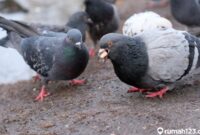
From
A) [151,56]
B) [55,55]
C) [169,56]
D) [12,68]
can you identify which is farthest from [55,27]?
[169,56]

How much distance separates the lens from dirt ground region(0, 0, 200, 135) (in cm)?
607

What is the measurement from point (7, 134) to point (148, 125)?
176 centimetres

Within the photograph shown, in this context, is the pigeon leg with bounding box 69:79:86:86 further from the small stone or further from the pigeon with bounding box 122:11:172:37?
the small stone

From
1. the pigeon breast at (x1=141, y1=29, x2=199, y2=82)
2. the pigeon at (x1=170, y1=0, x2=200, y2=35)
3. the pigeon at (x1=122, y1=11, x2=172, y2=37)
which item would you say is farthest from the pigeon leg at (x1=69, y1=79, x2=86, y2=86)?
the pigeon at (x1=170, y1=0, x2=200, y2=35)

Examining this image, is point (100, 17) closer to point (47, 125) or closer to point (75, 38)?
point (75, 38)

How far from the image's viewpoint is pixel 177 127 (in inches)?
228

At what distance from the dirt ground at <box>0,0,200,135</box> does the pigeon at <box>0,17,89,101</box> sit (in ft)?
1.12

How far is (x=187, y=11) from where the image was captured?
10.0 m

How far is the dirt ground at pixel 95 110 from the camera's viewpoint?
19.9 ft

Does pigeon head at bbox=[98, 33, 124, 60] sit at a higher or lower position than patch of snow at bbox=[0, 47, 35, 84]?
higher

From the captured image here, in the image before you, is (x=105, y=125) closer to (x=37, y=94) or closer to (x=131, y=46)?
(x=131, y=46)

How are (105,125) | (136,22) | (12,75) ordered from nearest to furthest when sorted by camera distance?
(105,125), (136,22), (12,75)

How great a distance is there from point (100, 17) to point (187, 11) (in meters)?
1.75

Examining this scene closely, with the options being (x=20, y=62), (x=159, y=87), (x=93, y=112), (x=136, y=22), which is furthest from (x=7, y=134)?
(x=20, y=62)
